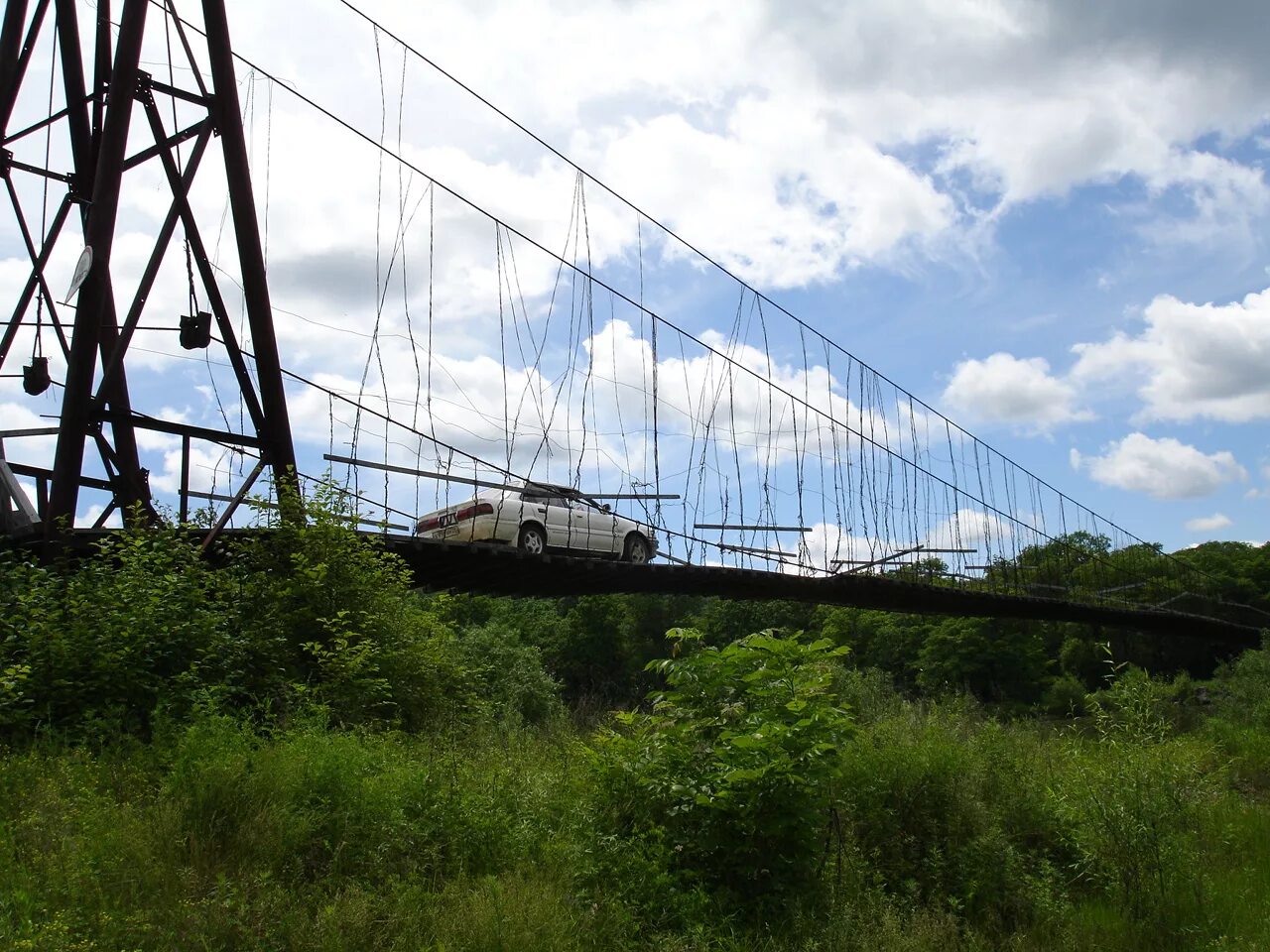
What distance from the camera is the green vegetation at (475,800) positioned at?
4.71m

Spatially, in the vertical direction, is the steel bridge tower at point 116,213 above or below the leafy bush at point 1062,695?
above

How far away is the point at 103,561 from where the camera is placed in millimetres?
7535

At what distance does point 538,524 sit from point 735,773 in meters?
7.90

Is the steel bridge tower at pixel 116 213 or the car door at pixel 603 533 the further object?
the car door at pixel 603 533

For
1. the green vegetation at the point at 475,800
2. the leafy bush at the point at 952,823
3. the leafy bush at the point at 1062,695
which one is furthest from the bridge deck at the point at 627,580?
the leafy bush at the point at 1062,695

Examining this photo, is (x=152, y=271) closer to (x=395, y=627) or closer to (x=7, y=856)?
(x=395, y=627)

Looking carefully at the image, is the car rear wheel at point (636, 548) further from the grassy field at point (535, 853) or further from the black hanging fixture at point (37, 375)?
the black hanging fixture at point (37, 375)


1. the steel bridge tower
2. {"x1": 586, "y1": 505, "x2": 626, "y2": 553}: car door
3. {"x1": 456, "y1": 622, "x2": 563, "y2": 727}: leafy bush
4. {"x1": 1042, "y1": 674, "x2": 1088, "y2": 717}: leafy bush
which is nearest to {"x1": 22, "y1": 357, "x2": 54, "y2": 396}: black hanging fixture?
the steel bridge tower

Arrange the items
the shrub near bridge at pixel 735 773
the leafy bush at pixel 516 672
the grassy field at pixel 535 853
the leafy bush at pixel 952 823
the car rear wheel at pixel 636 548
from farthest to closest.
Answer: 1. the leafy bush at pixel 516 672
2. the car rear wheel at pixel 636 548
3. the leafy bush at pixel 952 823
4. the shrub near bridge at pixel 735 773
5. the grassy field at pixel 535 853

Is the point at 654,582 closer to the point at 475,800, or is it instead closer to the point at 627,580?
the point at 627,580

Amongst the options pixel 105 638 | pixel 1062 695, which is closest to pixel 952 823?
pixel 105 638

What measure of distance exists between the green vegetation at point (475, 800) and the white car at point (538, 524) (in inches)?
107

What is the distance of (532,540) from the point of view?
13336 mm

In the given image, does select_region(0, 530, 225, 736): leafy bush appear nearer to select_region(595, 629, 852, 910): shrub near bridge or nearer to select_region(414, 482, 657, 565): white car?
select_region(595, 629, 852, 910): shrub near bridge
